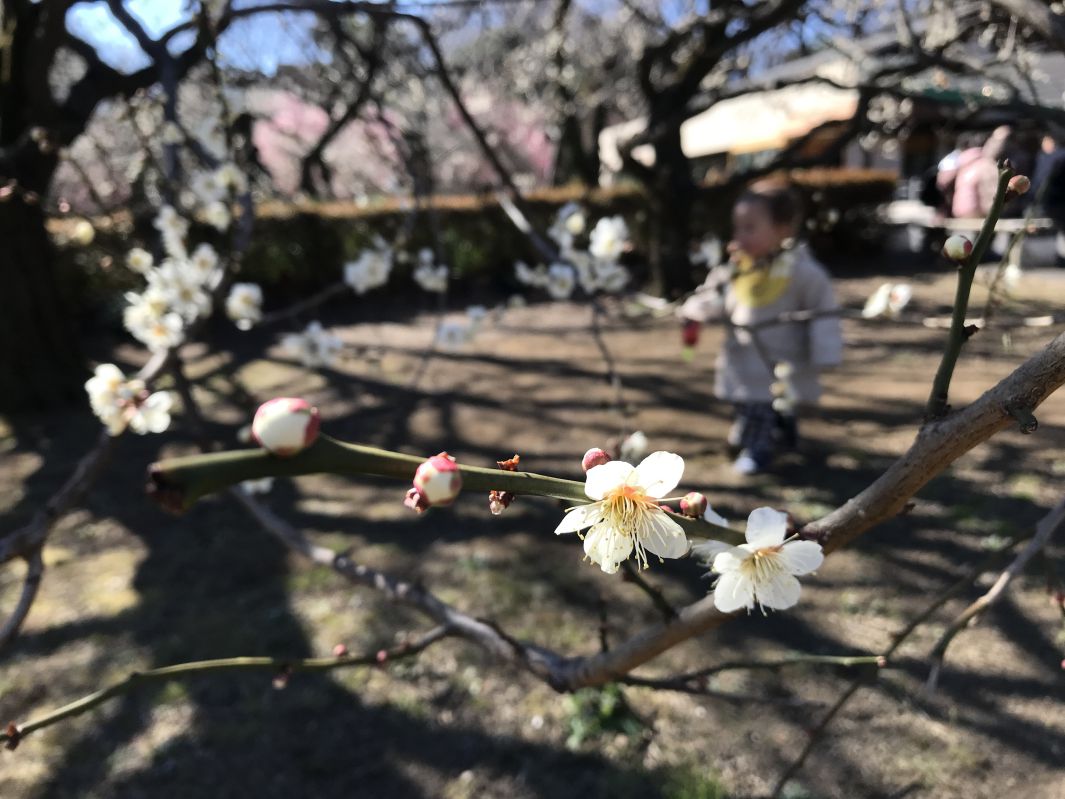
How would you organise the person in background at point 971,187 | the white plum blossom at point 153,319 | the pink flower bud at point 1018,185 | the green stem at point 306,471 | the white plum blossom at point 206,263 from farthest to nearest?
the person in background at point 971,187, the white plum blossom at point 206,263, the white plum blossom at point 153,319, the pink flower bud at point 1018,185, the green stem at point 306,471

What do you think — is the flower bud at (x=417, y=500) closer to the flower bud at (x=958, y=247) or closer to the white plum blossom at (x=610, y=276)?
the flower bud at (x=958, y=247)

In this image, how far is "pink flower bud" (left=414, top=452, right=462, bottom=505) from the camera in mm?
543

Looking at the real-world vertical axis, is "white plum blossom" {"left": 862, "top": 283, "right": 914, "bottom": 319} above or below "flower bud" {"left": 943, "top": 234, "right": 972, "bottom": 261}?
below

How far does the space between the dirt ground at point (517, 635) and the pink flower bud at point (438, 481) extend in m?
1.09

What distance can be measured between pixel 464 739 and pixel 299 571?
3.90ft

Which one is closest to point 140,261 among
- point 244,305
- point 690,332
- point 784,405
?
point 244,305

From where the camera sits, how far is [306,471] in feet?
1.77

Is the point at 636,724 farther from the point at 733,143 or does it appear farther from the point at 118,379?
the point at 733,143

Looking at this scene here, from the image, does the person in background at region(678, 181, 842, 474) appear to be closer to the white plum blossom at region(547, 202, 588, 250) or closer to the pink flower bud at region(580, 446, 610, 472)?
the white plum blossom at region(547, 202, 588, 250)

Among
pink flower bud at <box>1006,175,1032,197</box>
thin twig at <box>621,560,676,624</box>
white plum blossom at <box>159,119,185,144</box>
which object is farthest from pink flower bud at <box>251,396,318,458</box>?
white plum blossom at <box>159,119,185,144</box>

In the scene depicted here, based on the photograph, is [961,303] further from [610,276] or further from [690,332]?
[610,276]

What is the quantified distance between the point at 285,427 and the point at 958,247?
686 mm

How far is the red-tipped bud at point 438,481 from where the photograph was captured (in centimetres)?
54

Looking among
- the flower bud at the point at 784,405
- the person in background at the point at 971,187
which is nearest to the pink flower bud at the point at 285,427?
the flower bud at the point at 784,405
